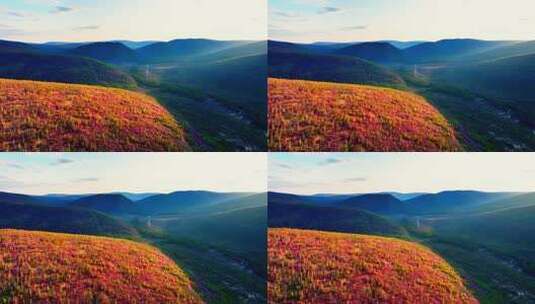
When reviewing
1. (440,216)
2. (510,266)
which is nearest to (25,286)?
(440,216)

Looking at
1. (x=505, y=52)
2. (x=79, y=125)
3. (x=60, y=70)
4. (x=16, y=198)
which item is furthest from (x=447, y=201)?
(x=60, y=70)

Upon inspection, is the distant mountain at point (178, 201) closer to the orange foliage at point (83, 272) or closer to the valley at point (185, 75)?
the orange foliage at point (83, 272)

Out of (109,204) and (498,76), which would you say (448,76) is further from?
(109,204)

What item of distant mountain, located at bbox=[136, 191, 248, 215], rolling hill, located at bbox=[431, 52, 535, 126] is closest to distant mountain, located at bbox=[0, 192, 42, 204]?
distant mountain, located at bbox=[136, 191, 248, 215]

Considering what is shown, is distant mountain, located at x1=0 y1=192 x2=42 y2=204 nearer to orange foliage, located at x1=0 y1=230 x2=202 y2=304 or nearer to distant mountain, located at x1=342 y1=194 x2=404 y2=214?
orange foliage, located at x1=0 y1=230 x2=202 y2=304

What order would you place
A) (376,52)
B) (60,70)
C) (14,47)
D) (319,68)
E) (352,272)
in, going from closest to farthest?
1. (352,272)
2. (319,68)
3. (14,47)
4. (376,52)
5. (60,70)
